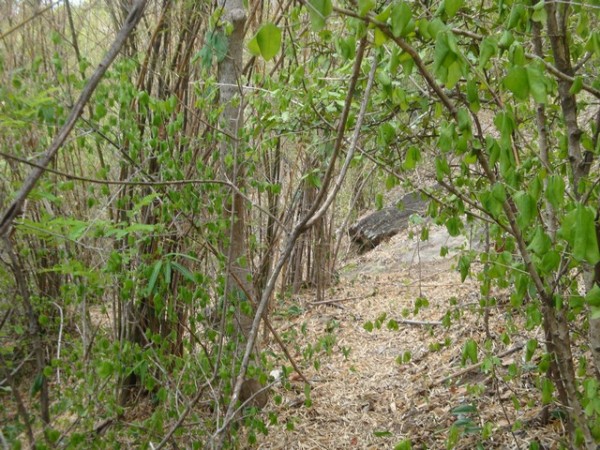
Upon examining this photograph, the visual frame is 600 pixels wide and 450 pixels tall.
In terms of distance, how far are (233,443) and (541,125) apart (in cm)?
200

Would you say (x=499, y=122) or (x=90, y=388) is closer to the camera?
(x=499, y=122)

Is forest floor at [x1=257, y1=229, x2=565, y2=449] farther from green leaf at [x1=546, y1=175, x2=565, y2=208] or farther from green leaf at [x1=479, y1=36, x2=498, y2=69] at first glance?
green leaf at [x1=479, y1=36, x2=498, y2=69]

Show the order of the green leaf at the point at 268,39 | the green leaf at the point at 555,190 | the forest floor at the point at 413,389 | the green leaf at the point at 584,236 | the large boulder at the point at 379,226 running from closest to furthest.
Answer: the green leaf at the point at 268,39 < the green leaf at the point at 584,236 < the green leaf at the point at 555,190 < the forest floor at the point at 413,389 < the large boulder at the point at 379,226

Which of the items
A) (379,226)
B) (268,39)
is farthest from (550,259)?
(379,226)

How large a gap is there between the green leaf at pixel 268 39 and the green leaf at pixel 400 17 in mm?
249

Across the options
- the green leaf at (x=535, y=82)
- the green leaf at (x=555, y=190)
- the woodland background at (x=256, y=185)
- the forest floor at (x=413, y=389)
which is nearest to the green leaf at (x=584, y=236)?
the woodland background at (x=256, y=185)

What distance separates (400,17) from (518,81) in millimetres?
246

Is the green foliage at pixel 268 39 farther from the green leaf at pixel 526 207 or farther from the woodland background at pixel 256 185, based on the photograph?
the green leaf at pixel 526 207

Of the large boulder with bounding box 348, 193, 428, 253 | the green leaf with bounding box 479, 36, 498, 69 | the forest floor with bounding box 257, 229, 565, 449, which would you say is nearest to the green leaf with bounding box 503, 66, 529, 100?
the green leaf with bounding box 479, 36, 498, 69

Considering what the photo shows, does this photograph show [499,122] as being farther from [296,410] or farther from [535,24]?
[296,410]

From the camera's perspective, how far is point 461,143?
4.37 feet

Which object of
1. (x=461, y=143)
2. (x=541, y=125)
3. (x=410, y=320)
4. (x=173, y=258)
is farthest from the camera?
(x=410, y=320)

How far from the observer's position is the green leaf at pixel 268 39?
87 centimetres

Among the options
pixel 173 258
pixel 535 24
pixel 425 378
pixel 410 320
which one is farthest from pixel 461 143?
pixel 410 320
